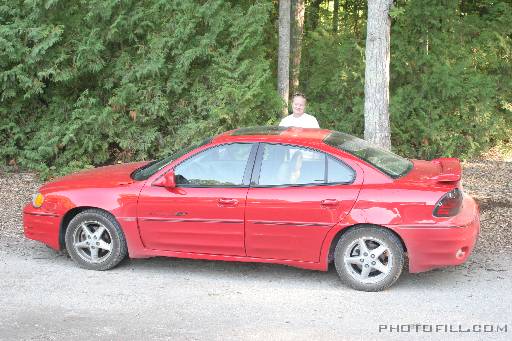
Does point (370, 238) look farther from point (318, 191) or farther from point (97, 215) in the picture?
point (97, 215)

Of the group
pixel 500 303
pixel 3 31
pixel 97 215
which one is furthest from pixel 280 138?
pixel 3 31

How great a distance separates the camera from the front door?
6.57 metres

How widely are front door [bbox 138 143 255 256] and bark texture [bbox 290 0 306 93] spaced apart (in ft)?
25.3

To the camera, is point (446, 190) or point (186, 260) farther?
point (186, 260)

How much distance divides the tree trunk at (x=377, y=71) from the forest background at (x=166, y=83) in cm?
227

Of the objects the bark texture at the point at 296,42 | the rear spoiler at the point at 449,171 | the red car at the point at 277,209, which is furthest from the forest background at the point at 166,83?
the rear spoiler at the point at 449,171

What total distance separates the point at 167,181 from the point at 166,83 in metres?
5.92

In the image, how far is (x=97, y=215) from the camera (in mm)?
6961

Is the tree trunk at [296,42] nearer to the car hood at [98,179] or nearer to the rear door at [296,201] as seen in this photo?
the car hood at [98,179]

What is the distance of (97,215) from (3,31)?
6345 mm

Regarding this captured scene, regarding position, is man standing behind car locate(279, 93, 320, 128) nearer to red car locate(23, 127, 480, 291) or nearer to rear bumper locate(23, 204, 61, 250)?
red car locate(23, 127, 480, 291)

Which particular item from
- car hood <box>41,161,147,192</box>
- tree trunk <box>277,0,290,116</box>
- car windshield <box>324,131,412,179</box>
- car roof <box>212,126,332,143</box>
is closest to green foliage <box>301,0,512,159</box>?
tree trunk <box>277,0,290,116</box>

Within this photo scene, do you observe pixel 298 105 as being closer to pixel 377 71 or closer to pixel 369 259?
pixel 377 71

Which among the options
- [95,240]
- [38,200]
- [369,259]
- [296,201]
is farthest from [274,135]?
[38,200]
